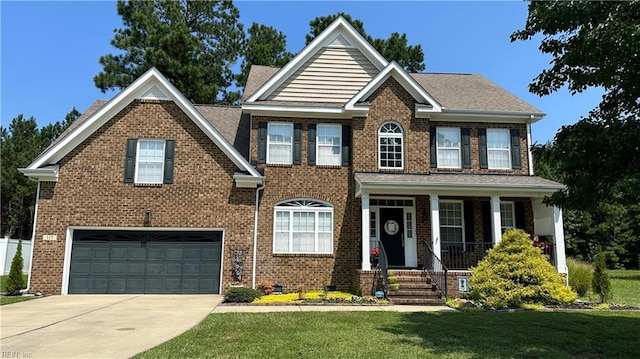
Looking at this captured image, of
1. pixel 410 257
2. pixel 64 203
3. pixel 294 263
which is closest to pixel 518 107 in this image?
pixel 410 257

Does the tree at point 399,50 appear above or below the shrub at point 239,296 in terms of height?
above

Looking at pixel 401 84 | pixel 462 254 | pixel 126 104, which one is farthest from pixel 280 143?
pixel 462 254

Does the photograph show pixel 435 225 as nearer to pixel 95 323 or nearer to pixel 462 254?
pixel 462 254

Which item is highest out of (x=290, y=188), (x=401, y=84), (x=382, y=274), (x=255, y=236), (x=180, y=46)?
(x=180, y=46)

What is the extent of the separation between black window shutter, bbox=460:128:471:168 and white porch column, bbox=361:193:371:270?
435 centimetres

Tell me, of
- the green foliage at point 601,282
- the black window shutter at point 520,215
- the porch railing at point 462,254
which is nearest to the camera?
the green foliage at point 601,282

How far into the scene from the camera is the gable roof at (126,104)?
48.0 ft

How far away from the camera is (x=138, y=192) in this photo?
48.6 feet

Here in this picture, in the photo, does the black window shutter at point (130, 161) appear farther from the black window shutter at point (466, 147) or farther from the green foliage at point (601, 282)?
the green foliage at point (601, 282)

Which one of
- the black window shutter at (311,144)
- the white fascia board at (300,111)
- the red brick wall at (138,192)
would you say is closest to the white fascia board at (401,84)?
the white fascia board at (300,111)

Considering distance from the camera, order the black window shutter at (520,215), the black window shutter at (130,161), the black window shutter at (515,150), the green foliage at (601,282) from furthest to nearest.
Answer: the black window shutter at (515,150), the black window shutter at (520,215), the black window shutter at (130,161), the green foliage at (601,282)

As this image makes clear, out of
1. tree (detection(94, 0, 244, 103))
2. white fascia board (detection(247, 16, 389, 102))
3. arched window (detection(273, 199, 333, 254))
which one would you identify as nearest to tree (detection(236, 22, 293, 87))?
tree (detection(94, 0, 244, 103))

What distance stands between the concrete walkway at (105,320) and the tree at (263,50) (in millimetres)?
20317

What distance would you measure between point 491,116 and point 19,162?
3975cm
